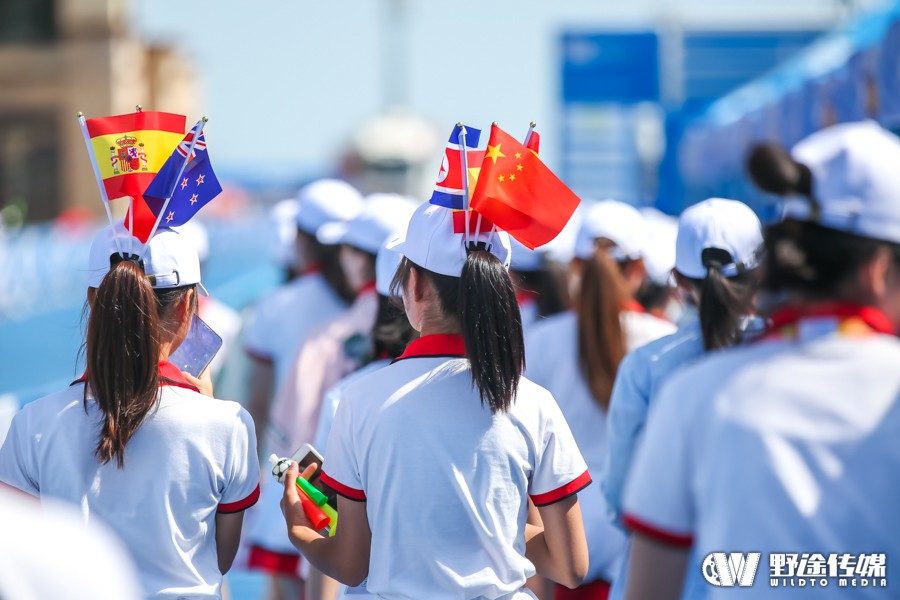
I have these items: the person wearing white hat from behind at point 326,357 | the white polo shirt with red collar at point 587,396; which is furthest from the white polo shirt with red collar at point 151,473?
the white polo shirt with red collar at point 587,396

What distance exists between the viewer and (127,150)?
2.95 meters

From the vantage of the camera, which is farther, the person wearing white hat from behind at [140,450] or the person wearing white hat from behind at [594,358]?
the person wearing white hat from behind at [594,358]

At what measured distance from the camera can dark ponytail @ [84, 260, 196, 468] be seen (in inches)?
104

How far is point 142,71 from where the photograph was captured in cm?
4506

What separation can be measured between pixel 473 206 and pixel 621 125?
16.9 m

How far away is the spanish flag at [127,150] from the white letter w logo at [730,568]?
5.32ft

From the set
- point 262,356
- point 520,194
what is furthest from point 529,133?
point 262,356

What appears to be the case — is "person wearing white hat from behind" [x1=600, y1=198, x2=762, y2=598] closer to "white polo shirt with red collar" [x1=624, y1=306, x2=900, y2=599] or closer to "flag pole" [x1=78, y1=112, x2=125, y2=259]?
"white polo shirt with red collar" [x1=624, y1=306, x2=900, y2=599]

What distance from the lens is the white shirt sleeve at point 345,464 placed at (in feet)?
8.60

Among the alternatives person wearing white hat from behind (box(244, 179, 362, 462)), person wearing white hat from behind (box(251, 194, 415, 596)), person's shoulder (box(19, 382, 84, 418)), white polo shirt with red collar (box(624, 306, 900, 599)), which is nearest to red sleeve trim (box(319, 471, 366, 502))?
person's shoulder (box(19, 382, 84, 418))

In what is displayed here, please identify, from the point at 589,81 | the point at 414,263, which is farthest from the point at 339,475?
the point at 589,81

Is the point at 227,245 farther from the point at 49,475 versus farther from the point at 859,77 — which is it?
the point at 49,475

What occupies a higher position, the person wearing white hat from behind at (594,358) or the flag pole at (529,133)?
the flag pole at (529,133)

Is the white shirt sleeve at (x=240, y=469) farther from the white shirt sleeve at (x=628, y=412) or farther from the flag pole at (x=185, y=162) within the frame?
the white shirt sleeve at (x=628, y=412)
